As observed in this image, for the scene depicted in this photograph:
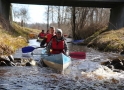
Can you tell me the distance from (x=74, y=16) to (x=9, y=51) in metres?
17.7

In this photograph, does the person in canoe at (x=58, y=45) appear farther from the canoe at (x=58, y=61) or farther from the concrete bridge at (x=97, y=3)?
the concrete bridge at (x=97, y=3)

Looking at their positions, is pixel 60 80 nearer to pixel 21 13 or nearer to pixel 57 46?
pixel 57 46

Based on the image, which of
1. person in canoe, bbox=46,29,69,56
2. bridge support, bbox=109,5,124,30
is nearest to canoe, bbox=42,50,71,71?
person in canoe, bbox=46,29,69,56

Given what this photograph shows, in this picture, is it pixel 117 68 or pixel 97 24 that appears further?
pixel 97 24

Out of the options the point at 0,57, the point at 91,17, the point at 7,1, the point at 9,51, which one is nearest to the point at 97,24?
the point at 91,17

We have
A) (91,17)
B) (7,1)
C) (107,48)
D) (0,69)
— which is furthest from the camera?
(91,17)

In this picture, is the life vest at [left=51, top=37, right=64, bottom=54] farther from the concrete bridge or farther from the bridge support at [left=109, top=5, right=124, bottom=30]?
the bridge support at [left=109, top=5, right=124, bottom=30]

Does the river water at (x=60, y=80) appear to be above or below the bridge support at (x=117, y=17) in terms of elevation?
below

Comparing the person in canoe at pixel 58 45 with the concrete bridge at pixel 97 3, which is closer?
the person in canoe at pixel 58 45

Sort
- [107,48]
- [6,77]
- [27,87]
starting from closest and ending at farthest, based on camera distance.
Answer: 1. [27,87]
2. [6,77]
3. [107,48]

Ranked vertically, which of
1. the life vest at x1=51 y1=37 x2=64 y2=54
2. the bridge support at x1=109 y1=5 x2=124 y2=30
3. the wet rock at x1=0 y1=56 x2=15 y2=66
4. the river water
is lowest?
the river water

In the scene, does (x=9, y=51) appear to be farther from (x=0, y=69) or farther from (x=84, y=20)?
(x=84, y=20)

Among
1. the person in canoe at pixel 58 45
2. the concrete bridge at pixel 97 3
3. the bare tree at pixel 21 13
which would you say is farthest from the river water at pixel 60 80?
the bare tree at pixel 21 13

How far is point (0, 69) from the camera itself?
7766 mm
